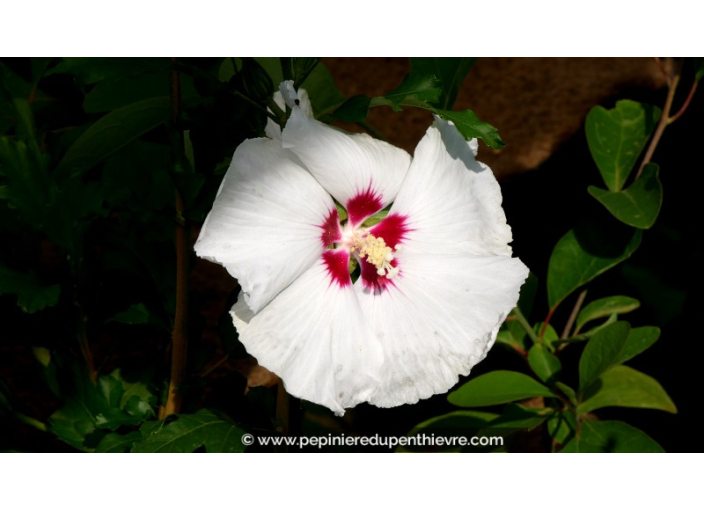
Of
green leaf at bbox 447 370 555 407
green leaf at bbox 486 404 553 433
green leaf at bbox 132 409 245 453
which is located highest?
green leaf at bbox 132 409 245 453

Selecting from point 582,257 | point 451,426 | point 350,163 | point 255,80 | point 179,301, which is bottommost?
point 451,426

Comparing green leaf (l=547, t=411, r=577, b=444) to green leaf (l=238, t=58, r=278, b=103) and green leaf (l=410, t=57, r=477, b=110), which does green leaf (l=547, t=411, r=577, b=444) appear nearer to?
green leaf (l=410, t=57, r=477, b=110)

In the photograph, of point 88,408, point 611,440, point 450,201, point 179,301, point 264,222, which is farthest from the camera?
point 611,440

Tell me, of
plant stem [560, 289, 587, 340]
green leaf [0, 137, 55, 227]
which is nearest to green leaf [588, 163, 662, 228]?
plant stem [560, 289, 587, 340]

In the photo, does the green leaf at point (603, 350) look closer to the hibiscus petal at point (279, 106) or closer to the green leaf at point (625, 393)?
the green leaf at point (625, 393)

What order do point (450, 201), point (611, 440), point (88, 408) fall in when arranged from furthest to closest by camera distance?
point (611, 440)
point (88, 408)
point (450, 201)

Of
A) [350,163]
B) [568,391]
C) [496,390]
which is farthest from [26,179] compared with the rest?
[568,391]

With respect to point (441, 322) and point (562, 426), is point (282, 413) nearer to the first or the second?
point (441, 322)
